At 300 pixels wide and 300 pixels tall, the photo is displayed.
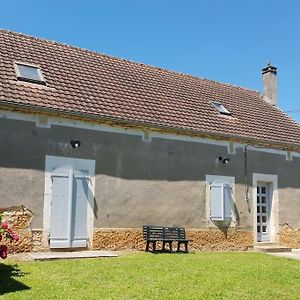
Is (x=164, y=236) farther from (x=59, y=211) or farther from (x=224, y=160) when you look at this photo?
(x=224, y=160)

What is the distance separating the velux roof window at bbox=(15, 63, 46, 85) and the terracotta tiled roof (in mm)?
181

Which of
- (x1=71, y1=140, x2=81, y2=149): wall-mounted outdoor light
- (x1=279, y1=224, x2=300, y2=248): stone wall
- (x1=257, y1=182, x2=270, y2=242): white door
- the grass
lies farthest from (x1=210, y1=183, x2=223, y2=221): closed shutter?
(x1=71, y1=140, x2=81, y2=149): wall-mounted outdoor light

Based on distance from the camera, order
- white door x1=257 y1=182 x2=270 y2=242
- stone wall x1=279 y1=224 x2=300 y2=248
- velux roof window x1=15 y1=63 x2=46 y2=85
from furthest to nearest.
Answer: stone wall x1=279 y1=224 x2=300 y2=248 < white door x1=257 y1=182 x2=270 y2=242 < velux roof window x1=15 y1=63 x2=46 y2=85

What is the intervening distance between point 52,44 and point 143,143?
496cm

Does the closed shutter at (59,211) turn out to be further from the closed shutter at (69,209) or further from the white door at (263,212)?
the white door at (263,212)

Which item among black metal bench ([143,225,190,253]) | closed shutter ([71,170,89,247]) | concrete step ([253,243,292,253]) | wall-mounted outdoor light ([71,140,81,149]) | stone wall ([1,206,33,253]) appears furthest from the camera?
concrete step ([253,243,292,253])

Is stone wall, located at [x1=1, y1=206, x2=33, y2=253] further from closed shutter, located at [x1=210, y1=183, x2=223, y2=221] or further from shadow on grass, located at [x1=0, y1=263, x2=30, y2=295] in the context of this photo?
closed shutter, located at [x1=210, y1=183, x2=223, y2=221]

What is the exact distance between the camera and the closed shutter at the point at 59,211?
33.9 feet

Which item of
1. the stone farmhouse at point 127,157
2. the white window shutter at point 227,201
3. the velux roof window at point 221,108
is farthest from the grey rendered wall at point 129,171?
the velux roof window at point 221,108

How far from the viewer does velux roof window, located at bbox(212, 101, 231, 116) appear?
14730 mm

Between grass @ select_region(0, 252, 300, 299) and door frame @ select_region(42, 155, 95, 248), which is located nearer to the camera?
grass @ select_region(0, 252, 300, 299)

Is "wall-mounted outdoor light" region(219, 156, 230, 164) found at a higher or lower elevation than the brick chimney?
lower

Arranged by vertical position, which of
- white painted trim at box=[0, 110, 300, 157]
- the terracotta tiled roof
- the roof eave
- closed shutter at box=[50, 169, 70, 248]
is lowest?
closed shutter at box=[50, 169, 70, 248]

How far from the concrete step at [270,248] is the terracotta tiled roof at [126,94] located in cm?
342
